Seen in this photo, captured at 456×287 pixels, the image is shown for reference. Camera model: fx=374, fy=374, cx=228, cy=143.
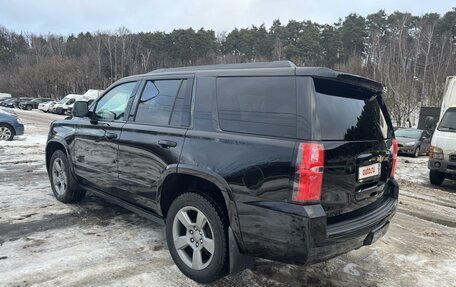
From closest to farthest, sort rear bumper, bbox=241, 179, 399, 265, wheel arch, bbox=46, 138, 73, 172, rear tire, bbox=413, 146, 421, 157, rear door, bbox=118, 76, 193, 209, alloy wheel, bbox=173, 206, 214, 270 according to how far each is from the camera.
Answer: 1. rear bumper, bbox=241, 179, 399, 265
2. alloy wheel, bbox=173, 206, 214, 270
3. rear door, bbox=118, 76, 193, 209
4. wheel arch, bbox=46, 138, 73, 172
5. rear tire, bbox=413, 146, 421, 157

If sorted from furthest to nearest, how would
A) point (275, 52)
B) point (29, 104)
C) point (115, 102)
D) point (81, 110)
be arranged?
point (275, 52) < point (29, 104) < point (81, 110) < point (115, 102)

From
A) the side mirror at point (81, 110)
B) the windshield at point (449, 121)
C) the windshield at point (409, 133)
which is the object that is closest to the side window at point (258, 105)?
the side mirror at point (81, 110)

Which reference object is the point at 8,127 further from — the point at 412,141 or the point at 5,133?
the point at 412,141

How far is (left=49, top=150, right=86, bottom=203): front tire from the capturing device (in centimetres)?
523

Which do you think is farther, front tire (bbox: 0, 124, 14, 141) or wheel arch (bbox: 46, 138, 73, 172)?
front tire (bbox: 0, 124, 14, 141)

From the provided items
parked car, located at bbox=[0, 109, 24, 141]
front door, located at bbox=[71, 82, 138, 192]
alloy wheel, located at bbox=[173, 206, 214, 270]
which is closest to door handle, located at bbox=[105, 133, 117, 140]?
front door, located at bbox=[71, 82, 138, 192]

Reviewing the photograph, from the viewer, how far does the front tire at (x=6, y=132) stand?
532 inches

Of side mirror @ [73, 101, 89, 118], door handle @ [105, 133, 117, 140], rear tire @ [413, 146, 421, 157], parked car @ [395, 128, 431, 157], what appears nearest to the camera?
door handle @ [105, 133, 117, 140]

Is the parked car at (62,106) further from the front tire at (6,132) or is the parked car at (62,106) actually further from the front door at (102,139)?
the front door at (102,139)

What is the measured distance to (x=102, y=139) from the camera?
445cm

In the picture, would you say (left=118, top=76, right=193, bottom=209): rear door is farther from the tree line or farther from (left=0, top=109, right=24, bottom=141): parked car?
the tree line

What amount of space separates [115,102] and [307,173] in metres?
2.85

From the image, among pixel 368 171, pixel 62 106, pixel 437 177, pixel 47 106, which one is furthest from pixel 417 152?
pixel 47 106

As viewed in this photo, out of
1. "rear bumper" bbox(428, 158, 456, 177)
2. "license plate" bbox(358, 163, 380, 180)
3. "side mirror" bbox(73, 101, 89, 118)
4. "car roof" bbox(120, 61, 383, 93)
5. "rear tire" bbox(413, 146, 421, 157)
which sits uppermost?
"car roof" bbox(120, 61, 383, 93)
